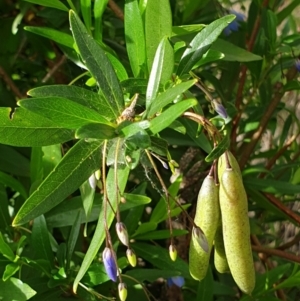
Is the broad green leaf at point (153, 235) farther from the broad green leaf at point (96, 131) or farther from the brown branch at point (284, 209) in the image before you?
the broad green leaf at point (96, 131)

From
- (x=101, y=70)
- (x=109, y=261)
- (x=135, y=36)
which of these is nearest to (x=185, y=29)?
(x=135, y=36)

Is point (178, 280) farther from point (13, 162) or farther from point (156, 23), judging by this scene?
point (156, 23)

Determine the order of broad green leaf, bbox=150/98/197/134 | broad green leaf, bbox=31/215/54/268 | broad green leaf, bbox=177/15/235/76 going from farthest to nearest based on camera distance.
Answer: broad green leaf, bbox=31/215/54/268
broad green leaf, bbox=177/15/235/76
broad green leaf, bbox=150/98/197/134

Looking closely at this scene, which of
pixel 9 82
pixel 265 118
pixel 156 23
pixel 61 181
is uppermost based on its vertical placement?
pixel 156 23

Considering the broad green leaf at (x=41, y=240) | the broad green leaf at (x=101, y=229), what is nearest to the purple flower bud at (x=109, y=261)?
the broad green leaf at (x=101, y=229)

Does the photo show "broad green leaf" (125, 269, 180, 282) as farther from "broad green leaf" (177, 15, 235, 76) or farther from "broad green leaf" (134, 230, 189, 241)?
"broad green leaf" (177, 15, 235, 76)

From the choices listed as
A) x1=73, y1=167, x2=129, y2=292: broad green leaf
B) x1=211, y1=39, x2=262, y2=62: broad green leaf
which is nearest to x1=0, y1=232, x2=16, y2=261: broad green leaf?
x1=73, y1=167, x2=129, y2=292: broad green leaf
